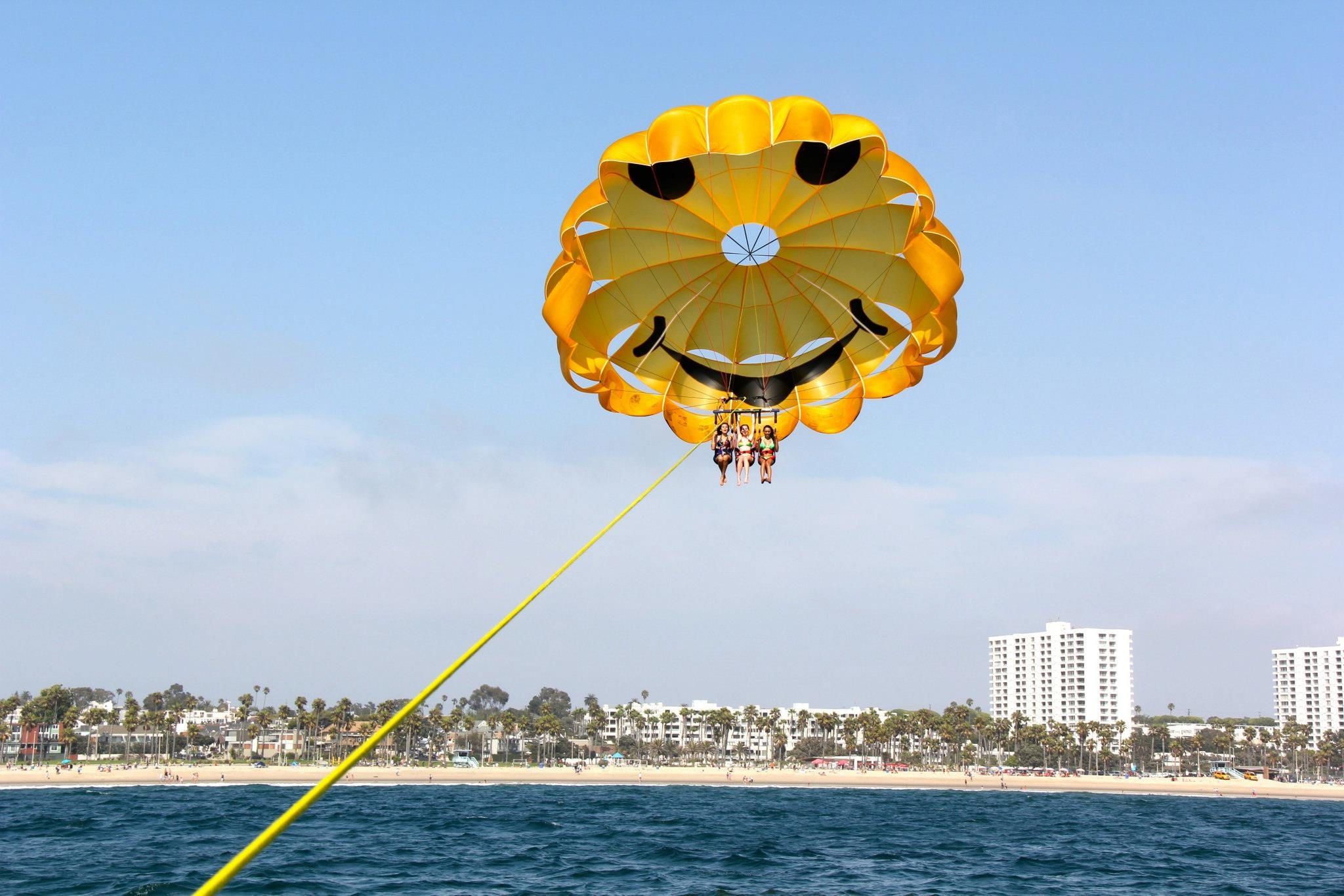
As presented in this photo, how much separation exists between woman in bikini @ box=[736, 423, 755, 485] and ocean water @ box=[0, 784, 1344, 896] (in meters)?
11.6

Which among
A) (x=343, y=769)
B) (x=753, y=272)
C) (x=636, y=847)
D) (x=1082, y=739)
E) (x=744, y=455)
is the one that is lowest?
(x=1082, y=739)

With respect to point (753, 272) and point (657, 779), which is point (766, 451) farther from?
point (657, 779)

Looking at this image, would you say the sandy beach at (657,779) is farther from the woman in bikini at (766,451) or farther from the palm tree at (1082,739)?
the woman in bikini at (766,451)

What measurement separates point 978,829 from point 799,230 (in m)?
43.9

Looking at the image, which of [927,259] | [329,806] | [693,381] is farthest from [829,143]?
[329,806]

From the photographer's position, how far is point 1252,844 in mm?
50062

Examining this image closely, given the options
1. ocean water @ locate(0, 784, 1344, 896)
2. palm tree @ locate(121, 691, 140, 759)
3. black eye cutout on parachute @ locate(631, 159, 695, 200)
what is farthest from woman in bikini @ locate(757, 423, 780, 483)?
palm tree @ locate(121, 691, 140, 759)

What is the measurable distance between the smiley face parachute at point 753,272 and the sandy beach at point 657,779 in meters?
81.8

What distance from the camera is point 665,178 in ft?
53.2

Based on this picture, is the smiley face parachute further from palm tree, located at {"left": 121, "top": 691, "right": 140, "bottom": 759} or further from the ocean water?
palm tree, located at {"left": 121, "top": 691, "right": 140, "bottom": 759}

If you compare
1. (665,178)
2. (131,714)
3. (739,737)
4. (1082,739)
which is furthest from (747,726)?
(665,178)

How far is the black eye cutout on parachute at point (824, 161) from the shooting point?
15.6 m

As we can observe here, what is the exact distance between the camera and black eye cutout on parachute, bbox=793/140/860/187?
613 inches

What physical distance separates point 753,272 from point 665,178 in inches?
113
